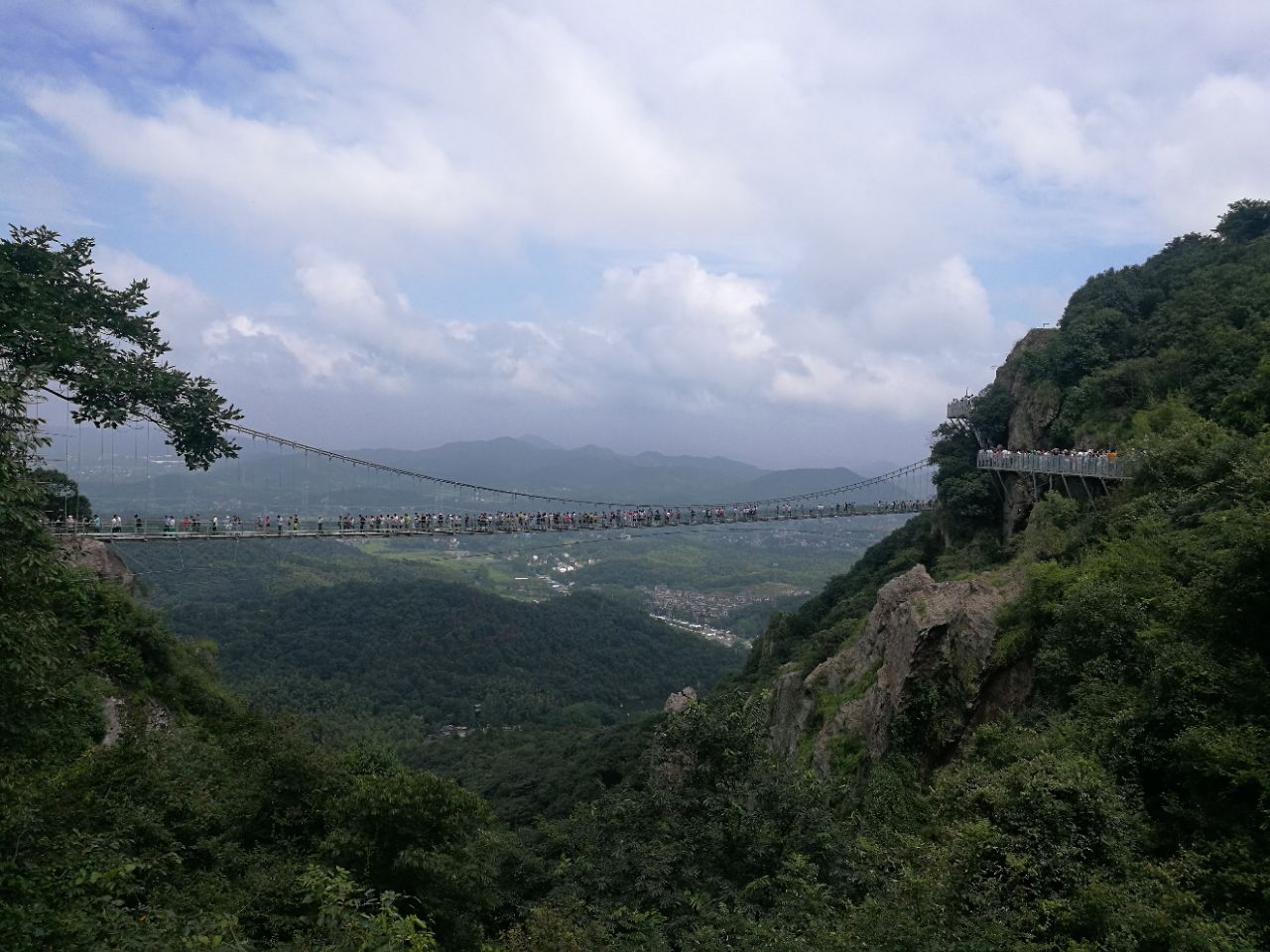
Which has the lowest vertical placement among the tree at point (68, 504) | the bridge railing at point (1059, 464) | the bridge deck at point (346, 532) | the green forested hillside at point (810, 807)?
the green forested hillside at point (810, 807)

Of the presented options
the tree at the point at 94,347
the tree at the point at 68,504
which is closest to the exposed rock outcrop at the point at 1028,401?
the tree at the point at 94,347

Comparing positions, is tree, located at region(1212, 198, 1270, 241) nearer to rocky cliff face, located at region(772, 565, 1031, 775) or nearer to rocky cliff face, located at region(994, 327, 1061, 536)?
rocky cliff face, located at region(994, 327, 1061, 536)

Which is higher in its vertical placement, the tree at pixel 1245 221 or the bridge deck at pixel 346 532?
the tree at pixel 1245 221

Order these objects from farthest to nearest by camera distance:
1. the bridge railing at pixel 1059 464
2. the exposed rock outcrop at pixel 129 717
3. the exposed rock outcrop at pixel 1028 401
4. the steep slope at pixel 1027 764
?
the exposed rock outcrop at pixel 1028 401, the bridge railing at pixel 1059 464, the exposed rock outcrop at pixel 129 717, the steep slope at pixel 1027 764

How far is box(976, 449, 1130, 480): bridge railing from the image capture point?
51.4ft

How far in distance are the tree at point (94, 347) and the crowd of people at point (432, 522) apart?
2.87m

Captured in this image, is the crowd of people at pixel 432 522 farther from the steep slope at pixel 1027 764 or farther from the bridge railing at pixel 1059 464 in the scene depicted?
the steep slope at pixel 1027 764

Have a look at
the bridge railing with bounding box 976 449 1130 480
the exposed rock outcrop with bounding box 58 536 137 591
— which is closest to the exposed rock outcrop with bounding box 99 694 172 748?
the exposed rock outcrop with bounding box 58 536 137 591

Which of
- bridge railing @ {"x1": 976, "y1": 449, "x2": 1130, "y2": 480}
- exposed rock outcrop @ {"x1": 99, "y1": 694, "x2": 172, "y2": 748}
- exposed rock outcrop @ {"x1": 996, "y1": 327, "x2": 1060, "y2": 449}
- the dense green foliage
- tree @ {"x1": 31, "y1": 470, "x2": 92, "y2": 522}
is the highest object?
exposed rock outcrop @ {"x1": 996, "y1": 327, "x2": 1060, "y2": 449}

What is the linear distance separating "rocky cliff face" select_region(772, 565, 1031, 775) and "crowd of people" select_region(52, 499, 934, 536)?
47.8 ft

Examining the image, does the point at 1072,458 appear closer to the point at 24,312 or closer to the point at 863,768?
the point at 863,768

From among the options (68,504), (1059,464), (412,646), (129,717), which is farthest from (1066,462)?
(412,646)

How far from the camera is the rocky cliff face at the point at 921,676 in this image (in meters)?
11.4

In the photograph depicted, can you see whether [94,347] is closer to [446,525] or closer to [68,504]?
[68,504]
